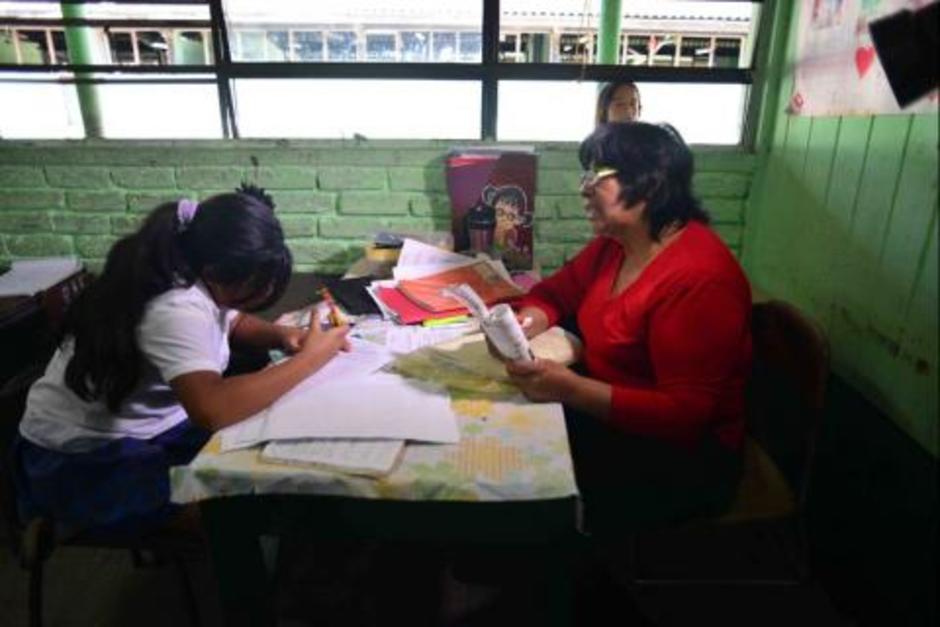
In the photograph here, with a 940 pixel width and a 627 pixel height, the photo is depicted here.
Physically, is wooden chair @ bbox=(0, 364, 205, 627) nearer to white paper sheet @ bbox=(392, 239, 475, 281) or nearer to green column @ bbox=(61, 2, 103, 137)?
white paper sheet @ bbox=(392, 239, 475, 281)

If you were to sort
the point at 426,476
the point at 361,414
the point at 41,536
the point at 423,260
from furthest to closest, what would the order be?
1. the point at 423,260
2. the point at 41,536
3. the point at 361,414
4. the point at 426,476

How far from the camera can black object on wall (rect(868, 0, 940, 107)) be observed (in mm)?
886

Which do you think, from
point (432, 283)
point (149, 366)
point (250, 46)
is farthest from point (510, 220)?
point (149, 366)

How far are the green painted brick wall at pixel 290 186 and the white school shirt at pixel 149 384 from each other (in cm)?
82

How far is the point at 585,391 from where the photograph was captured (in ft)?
3.55

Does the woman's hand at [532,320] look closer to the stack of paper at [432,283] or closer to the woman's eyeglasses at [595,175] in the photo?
the stack of paper at [432,283]

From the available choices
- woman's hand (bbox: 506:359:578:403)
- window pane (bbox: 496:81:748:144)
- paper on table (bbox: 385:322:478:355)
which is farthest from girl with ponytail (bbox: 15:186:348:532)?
window pane (bbox: 496:81:748:144)

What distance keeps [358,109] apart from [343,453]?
145 cm

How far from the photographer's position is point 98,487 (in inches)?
47.2

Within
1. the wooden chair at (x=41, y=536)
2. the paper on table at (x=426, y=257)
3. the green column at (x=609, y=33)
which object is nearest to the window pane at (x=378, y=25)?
the green column at (x=609, y=33)

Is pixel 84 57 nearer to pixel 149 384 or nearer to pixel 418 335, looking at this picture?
pixel 149 384

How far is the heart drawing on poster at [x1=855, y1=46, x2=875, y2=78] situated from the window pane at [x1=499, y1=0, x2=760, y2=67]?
65cm

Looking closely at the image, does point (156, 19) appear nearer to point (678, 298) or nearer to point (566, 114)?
point (566, 114)

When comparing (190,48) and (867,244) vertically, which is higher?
(190,48)
